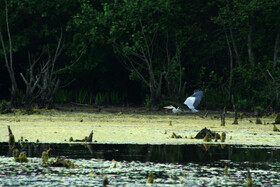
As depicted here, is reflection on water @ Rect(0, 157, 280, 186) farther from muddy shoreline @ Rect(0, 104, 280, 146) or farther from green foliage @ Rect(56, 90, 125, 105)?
green foliage @ Rect(56, 90, 125, 105)

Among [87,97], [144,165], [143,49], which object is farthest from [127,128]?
[87,97]

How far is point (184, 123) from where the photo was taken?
15.2 metres

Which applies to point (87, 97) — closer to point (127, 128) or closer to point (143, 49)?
point (143, 49)

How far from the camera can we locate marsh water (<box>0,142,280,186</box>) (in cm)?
650

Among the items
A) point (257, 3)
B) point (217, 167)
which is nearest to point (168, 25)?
point (257, 3)

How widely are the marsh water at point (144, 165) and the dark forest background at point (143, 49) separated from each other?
9102mm

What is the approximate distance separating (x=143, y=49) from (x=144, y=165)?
12.6 m

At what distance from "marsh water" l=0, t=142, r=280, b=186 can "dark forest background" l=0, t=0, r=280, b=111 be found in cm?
910

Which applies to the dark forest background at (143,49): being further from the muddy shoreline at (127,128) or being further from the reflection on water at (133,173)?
the reflection on water at (133,173)

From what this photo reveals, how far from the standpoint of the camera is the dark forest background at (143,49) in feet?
64.2

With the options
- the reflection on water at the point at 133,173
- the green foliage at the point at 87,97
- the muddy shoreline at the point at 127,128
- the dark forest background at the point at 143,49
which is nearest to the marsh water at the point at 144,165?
the reflection on water at the point at 133,173

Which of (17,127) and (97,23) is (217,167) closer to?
(17,127)

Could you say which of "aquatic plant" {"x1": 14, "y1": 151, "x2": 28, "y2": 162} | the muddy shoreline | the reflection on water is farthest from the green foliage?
the reflection on water

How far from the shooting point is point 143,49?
66.0ft
